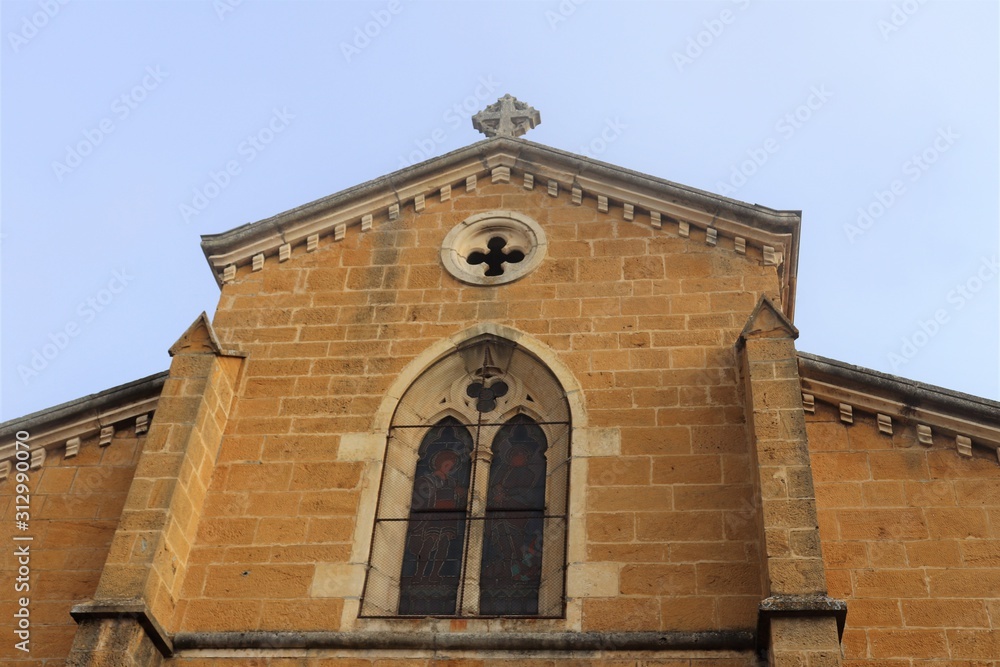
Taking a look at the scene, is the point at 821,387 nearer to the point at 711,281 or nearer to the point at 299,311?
the point at 711,281

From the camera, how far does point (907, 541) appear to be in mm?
11156

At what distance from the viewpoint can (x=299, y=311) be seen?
45.1 feet

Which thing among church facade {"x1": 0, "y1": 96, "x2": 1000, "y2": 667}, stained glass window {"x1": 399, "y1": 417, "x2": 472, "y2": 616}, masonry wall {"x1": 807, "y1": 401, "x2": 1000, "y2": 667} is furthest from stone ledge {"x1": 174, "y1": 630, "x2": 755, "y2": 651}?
masonry wall {"x1": 807, "y1": 401, "x2": 1000, "y2": 667}

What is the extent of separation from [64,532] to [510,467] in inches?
163

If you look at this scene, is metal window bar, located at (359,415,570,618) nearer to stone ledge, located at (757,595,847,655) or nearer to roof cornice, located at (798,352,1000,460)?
stone ledge, located at (757,595,847,655)

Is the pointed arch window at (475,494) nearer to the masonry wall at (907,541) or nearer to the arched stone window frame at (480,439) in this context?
the arched stone window frame at (480,439)

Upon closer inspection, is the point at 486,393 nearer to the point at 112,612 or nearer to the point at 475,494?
the point at 475,494

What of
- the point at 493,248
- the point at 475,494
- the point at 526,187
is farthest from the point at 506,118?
the point at 475,494

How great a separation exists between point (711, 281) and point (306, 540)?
4.77 m

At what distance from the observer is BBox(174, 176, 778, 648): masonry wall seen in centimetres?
1116

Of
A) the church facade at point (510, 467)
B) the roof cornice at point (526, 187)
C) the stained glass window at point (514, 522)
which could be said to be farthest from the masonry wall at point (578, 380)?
the stained glass window at point (514, 522)

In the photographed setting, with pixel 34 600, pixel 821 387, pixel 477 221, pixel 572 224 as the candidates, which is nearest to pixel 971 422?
pixel 821 387

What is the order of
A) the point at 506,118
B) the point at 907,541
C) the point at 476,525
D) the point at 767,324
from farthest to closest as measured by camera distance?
the point at 506,118 → the point at 767,324 → the point at 476,525 → the point at 907,541

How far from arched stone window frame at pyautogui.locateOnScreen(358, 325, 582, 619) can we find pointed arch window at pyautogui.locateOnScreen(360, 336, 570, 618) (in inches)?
0.4
